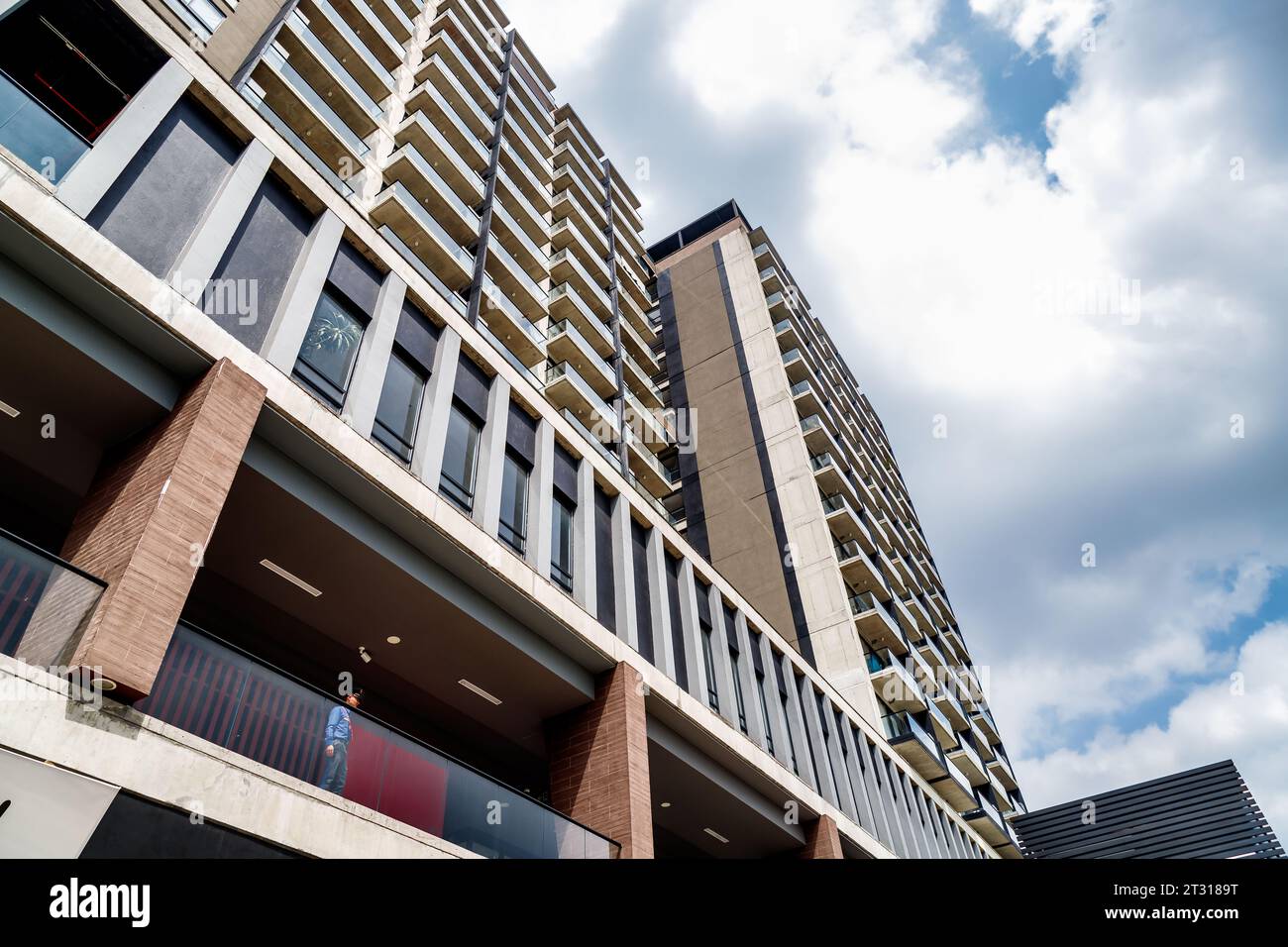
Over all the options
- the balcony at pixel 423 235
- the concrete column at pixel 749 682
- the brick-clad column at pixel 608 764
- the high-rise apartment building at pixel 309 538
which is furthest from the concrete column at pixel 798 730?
the balcony at pixel 423 235

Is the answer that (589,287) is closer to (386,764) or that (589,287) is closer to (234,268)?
(234,268)

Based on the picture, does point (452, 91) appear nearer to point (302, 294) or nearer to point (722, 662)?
point (302, 294)

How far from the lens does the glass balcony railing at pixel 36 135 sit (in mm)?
9086

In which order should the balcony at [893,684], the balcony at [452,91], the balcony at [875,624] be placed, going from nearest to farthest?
the balcony at [452,91] → the balcony at [893,684] → the balcony at [875,624]

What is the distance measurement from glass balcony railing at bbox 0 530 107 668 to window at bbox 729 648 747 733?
561 inches

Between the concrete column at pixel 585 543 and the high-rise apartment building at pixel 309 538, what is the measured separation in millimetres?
69

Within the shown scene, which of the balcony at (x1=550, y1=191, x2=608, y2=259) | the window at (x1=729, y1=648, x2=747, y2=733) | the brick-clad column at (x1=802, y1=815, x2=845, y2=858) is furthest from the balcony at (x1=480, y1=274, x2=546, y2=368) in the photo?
the brick-clad column at (x1=802, y1=815, x2=845, y2=858)

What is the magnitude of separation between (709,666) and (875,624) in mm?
18003

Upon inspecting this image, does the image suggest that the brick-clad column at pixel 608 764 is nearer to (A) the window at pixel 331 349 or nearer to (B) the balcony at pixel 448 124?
(A) the window at pixel 331 349

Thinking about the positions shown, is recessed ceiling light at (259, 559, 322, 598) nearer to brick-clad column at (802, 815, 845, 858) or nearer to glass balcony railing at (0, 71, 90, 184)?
glass balcony railing at (0, 71, 90, 184)

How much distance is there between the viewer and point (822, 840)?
19125 mm

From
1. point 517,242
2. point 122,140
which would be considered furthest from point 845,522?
point 122,140

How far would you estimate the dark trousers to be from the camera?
28.9 feet
